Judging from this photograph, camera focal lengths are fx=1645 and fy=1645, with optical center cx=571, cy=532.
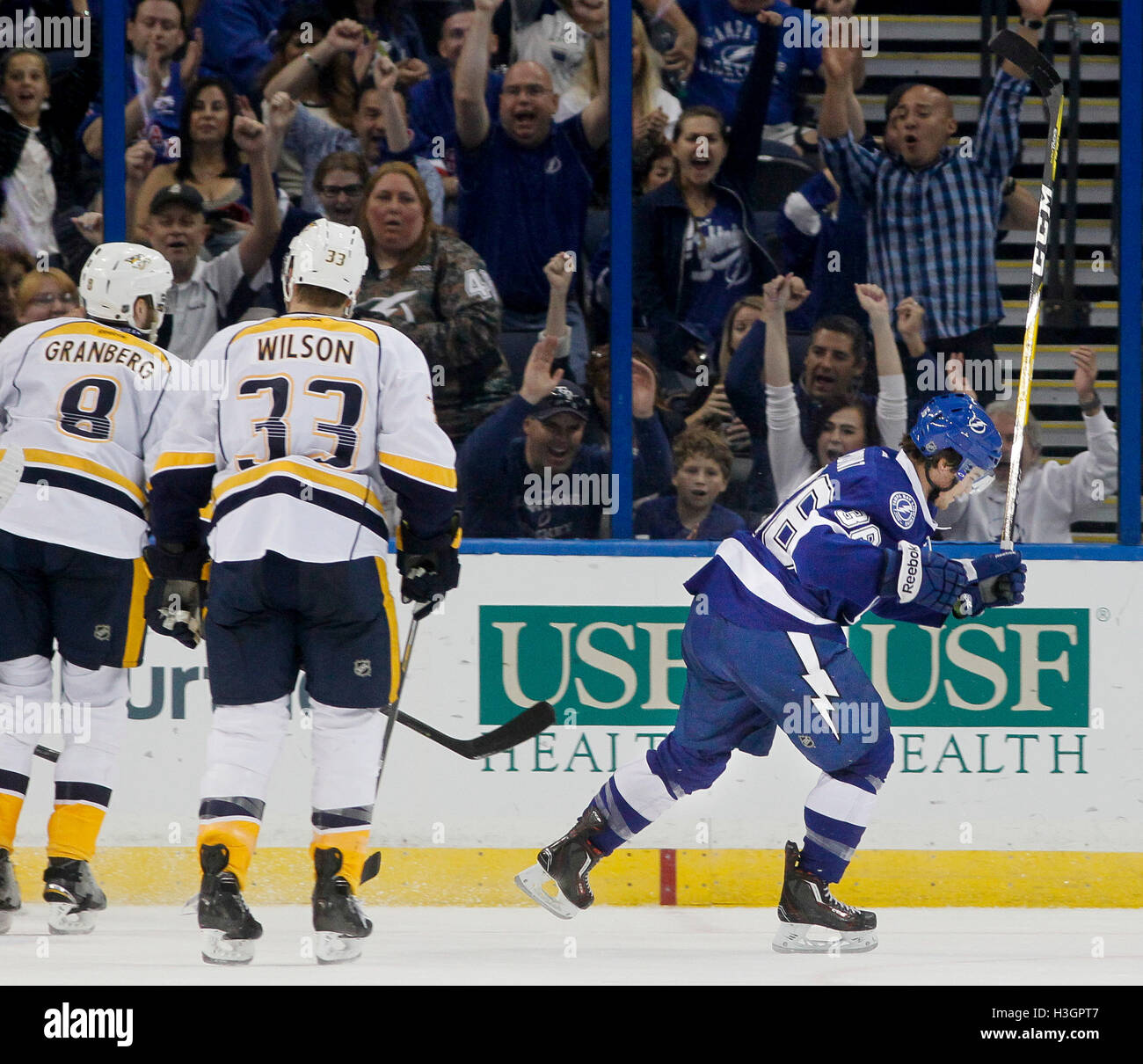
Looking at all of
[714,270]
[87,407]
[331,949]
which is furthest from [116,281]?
[714,270]

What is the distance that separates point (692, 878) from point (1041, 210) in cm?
196

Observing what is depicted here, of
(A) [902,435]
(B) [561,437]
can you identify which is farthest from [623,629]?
(A) [902,435]

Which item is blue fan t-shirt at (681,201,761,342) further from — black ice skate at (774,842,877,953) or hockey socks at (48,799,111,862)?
hockey socks at (48,799,111,862)

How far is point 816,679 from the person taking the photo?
352cm

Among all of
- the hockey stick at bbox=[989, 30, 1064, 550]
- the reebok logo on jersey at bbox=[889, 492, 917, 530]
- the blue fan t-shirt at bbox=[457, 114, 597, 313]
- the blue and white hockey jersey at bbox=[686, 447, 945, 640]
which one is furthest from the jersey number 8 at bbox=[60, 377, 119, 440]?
the hockey stick at bbox=[989, 30, 1064, 550]

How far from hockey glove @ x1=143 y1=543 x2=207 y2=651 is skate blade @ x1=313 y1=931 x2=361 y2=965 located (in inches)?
28.2

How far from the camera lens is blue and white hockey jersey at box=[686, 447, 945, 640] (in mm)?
3518

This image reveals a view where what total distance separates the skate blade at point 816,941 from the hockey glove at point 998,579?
2.46 feet

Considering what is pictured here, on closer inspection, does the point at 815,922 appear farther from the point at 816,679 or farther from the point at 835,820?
the point at 816,679

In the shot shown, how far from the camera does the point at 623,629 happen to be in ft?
14.1

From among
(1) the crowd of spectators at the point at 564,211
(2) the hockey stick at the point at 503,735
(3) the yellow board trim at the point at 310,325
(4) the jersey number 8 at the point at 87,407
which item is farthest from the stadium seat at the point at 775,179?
(4) the jersey number 8 at the point at 87,407

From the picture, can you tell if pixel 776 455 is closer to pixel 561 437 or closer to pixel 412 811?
pixel 561 437

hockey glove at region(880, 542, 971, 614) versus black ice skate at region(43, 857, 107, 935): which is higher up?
hockey glove at region(880, 542, 971, 614)
